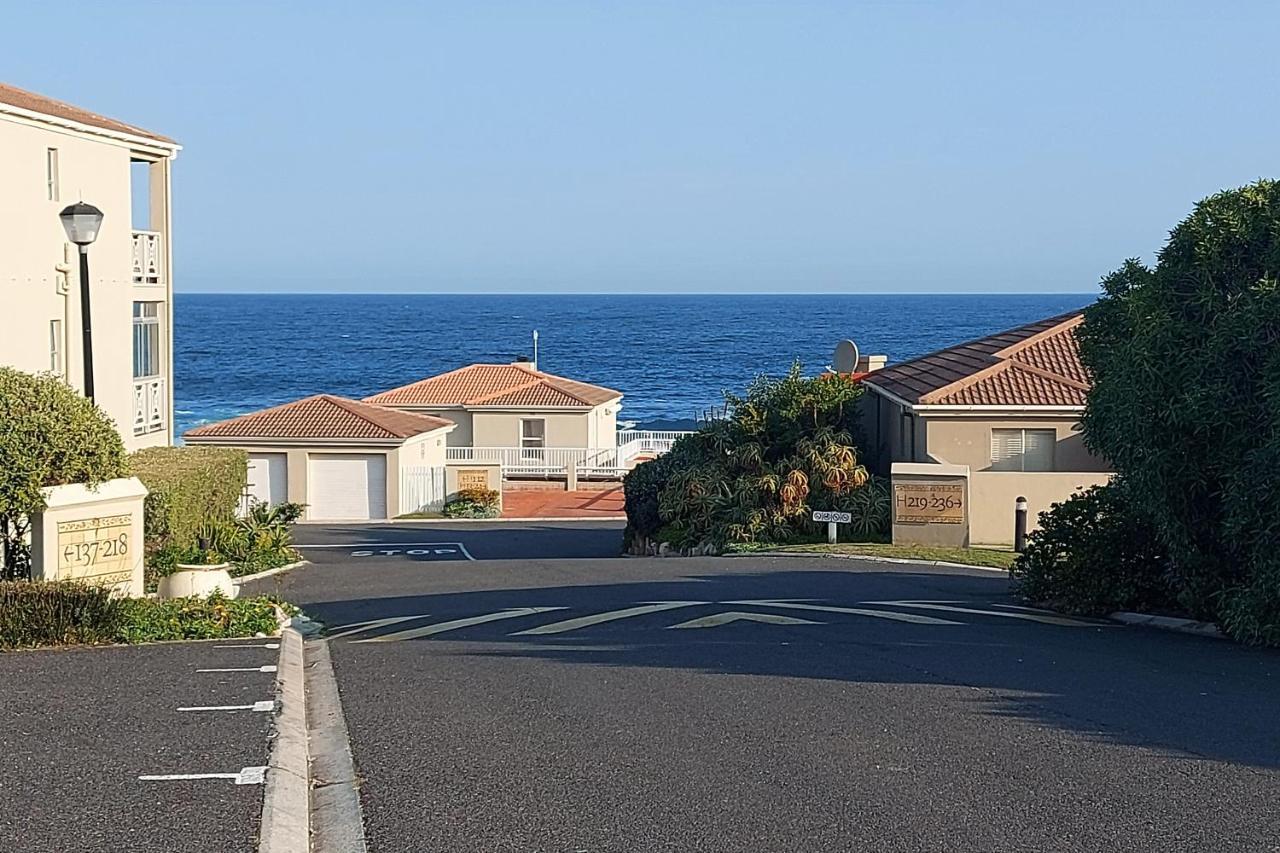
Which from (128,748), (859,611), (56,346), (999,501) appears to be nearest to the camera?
(128,748)

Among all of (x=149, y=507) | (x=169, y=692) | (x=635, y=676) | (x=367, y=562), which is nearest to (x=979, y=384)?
(x=367, y=562)

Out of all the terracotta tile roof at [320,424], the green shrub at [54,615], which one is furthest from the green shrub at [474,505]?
the green shrub at [54,615]

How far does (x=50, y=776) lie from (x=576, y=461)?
147ft

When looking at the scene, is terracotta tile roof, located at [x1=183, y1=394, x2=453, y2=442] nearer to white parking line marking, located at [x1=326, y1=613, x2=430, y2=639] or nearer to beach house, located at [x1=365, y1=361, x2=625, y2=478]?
beach house, located at [x1=365, y1=361, x2=625, y2=478]

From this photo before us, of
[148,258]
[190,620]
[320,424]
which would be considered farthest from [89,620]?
[320,424]

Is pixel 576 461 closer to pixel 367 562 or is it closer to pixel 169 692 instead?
pixel 367 562

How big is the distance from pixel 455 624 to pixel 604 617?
1.53 metres

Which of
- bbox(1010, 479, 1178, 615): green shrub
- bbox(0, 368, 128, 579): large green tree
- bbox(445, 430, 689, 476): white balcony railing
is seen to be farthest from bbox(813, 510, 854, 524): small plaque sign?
bbox(445, 430, 689, 476): white balcony railing

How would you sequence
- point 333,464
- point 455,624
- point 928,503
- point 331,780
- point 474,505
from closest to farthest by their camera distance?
point 331,780 → point 455,624 → point 928,503 → point 474,505 → point 333,464

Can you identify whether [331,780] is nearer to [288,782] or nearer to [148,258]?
[288,782]

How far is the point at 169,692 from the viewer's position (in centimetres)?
1022

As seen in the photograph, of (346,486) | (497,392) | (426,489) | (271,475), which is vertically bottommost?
(426,489)

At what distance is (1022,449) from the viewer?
3108 centimetres

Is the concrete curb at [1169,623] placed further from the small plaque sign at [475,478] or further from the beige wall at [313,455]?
the small plaque sign at [475,478]
